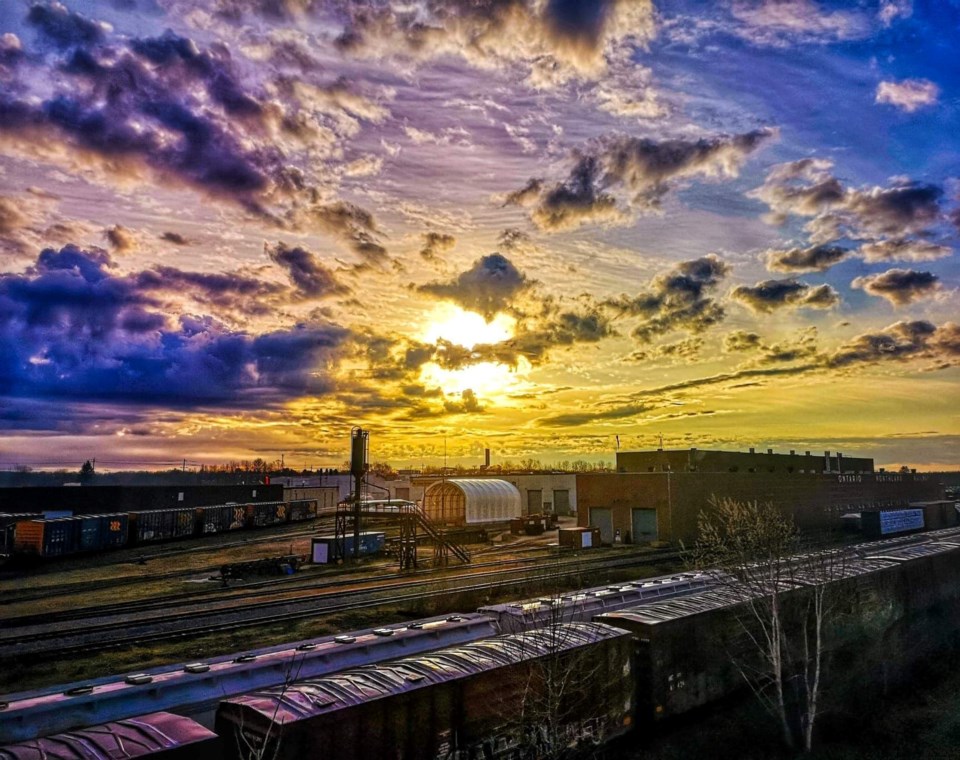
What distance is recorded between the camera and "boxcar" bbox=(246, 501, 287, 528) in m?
75.9

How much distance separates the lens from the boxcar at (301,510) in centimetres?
8388

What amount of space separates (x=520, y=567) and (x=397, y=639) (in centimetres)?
2819

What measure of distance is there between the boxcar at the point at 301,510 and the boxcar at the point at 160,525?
18098 mm

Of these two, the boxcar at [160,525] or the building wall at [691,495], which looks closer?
the building wall at [691,495]

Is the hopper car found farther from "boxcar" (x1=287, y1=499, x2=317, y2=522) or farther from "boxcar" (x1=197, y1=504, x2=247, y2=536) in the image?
"boxcar" (x1=287, y1=499, x2=317, y2=522)

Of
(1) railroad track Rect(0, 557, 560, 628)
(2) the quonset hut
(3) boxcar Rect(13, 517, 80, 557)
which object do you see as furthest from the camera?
(2) the quonset hut

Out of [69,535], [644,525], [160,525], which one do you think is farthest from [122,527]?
[644,525]

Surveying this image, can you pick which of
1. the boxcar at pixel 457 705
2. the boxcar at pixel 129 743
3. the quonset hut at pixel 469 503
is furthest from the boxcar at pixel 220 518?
the boxcar at pixel 129 743

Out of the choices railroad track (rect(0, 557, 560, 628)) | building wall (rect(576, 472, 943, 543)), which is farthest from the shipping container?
building wall (rect(576, 472, 943, 543))

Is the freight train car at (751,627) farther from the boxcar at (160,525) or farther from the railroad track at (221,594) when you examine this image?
the boxcar at (160,525)

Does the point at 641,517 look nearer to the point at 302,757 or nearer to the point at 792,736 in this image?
the point at 792,736

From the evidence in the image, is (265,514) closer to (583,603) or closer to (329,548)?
(329,548)

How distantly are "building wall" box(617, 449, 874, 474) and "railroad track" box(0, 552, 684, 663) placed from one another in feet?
149

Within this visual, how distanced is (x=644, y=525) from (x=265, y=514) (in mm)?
46687
